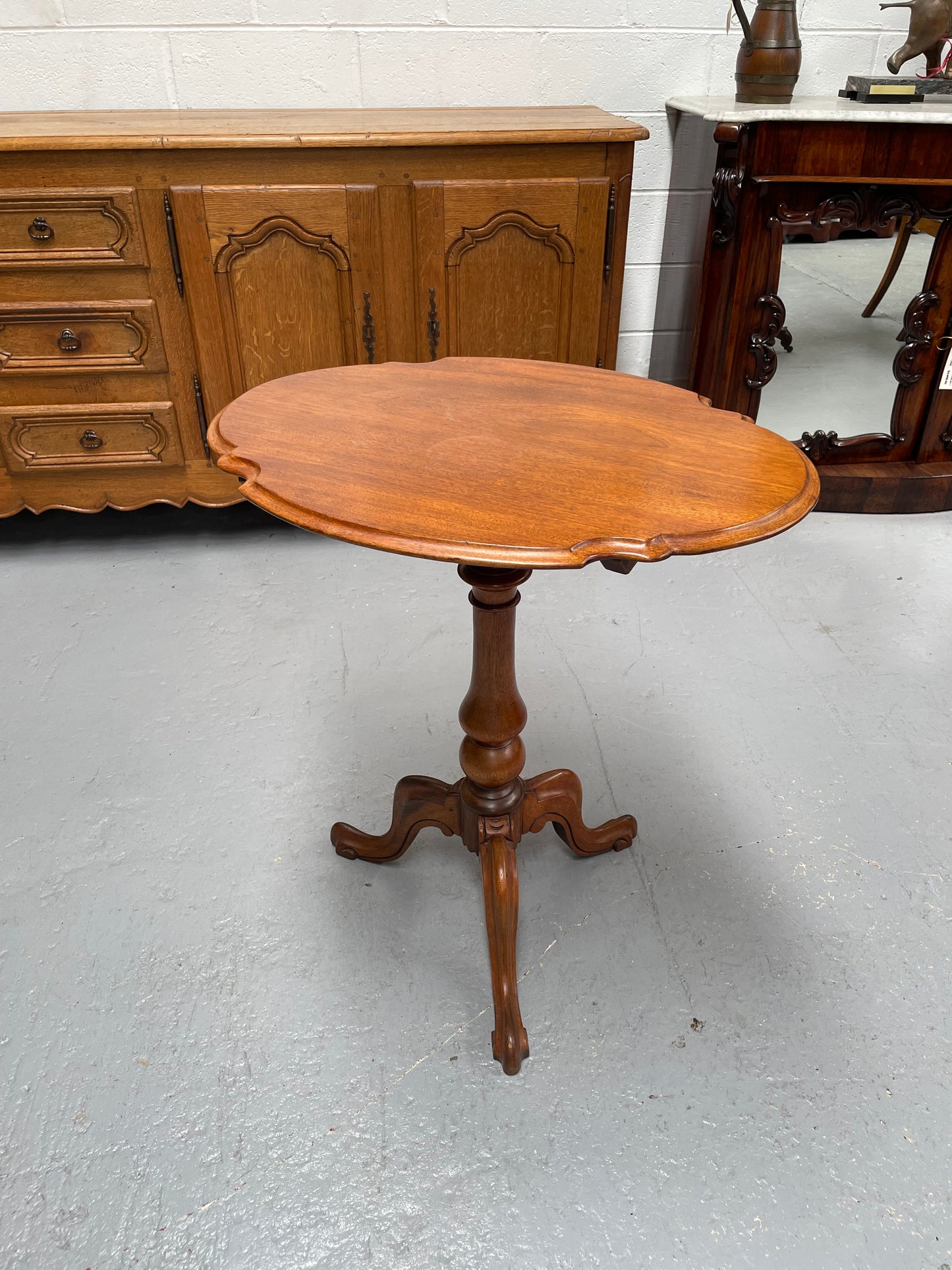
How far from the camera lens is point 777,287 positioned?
2625 mm

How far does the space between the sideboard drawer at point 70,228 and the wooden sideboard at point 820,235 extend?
4.97 feet

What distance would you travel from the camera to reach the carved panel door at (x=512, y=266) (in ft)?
7.64

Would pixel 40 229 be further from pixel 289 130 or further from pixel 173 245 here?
pixel 289 130

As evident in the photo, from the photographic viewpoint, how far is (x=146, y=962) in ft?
4.88

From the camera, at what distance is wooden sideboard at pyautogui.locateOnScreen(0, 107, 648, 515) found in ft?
7.28

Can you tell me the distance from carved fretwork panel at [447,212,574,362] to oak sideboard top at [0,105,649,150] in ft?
0.71

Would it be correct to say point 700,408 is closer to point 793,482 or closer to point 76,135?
point 793,482

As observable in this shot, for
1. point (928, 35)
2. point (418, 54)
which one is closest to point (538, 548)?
point (418, 54)

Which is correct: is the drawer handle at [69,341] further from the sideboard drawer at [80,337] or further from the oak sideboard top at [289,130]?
the oak sideboard top at [289,130]

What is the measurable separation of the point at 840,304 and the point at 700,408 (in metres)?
1.65

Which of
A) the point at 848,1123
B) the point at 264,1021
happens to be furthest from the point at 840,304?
the point at 264,1021

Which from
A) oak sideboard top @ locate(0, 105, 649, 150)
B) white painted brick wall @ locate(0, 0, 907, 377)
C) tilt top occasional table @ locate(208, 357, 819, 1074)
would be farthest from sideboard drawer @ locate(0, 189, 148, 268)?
tilt top occasional table @ locate(208, 357, 819, 1074)

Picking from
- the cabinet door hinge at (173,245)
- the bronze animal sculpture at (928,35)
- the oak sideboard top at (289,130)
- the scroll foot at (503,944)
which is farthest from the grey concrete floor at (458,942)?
the bronze animal sculpture at (928,35)

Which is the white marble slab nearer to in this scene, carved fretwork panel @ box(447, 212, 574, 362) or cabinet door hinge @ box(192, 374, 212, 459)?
carved fretwork panel @ box(447, 212, 574, 362)
